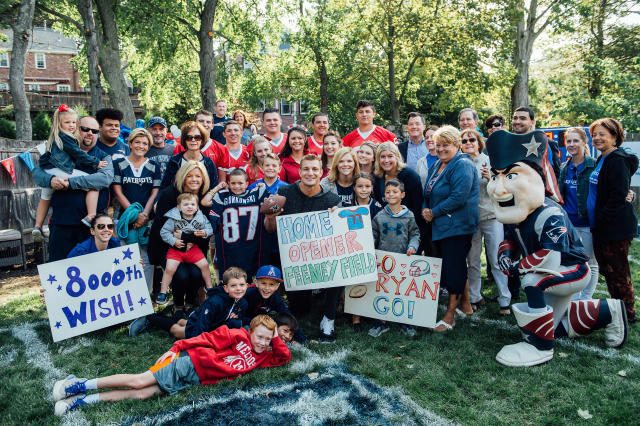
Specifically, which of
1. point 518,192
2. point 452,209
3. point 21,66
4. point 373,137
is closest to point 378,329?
point 452,209

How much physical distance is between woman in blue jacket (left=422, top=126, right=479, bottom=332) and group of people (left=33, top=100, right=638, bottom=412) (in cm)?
1

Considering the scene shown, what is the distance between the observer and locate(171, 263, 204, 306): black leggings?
5594 mm

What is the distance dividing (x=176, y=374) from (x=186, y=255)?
6.48 ft

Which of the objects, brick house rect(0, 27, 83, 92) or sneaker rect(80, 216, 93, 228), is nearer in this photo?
sneaker rect(80, 216, 93, 228)

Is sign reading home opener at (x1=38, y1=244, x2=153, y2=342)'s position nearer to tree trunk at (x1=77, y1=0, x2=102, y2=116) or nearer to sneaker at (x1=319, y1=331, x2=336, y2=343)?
sneaker at (x1=319, y1=331, x2=336, y2=343)

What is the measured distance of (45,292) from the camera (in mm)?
4754

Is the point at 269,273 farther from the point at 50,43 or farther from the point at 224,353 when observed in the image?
the point at 50,43

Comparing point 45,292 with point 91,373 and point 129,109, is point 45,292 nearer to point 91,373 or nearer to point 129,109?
point 91,373

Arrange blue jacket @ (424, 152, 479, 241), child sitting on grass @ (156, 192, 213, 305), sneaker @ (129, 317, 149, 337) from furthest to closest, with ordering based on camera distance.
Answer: child sitting on grass @ (156, 192, 213, 305)
sneaker @ (129, 317, 149, 337)
blue jacket @ (424, 152, 479, 241)

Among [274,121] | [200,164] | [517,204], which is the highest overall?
[274,121]

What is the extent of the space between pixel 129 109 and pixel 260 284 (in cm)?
1069

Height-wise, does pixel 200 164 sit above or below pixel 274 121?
below

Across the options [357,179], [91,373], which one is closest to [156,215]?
[91,373]

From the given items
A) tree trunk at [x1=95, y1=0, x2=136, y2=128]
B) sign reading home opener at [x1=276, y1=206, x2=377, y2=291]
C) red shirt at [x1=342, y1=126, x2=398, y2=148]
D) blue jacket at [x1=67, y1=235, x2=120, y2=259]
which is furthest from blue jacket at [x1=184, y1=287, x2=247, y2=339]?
tree trunk at [x1=95, y1=0, x2=136, y2=128]
